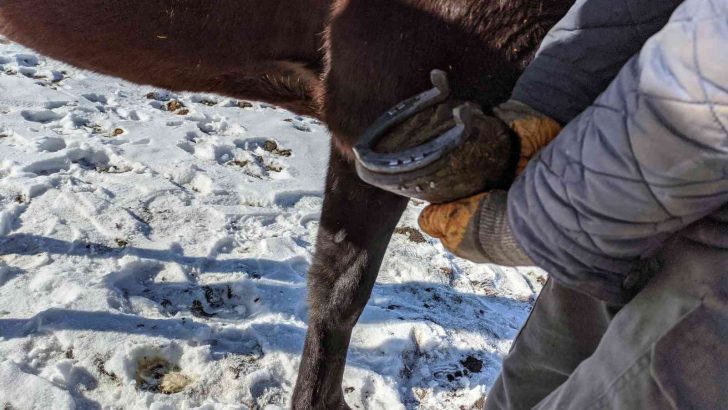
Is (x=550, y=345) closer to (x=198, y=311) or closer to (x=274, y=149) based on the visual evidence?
(x=198, y=311)

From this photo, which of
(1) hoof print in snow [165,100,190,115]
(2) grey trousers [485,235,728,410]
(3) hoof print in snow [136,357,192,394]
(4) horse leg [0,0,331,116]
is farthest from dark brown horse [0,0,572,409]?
(1) hoof print in snow [165,100,190,115]

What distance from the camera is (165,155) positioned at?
3229 millimetres

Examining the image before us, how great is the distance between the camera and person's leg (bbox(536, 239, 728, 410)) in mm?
820

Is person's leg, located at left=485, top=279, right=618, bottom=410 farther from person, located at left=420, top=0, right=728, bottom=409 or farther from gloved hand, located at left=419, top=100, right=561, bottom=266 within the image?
gloved hand, located at left=419, top=100, right=561, bottom=266

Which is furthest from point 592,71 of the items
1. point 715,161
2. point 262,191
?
point 262,191

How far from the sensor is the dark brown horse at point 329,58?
1349 millimetres

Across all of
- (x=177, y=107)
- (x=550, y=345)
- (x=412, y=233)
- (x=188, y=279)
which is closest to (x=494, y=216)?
(x=550, y=345)

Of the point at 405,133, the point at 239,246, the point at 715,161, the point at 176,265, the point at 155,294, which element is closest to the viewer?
the point at 715,161

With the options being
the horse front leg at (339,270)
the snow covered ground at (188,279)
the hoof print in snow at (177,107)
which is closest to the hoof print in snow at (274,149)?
the snow covered ground at (188,279)

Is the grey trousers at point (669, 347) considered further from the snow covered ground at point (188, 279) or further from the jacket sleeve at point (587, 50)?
the snow covered ground at point (188, 279)

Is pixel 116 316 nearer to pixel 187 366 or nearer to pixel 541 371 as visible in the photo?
pixel 187 366

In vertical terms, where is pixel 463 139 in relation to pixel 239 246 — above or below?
above

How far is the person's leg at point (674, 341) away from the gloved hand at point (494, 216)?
0.20m

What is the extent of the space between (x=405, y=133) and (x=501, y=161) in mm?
194
